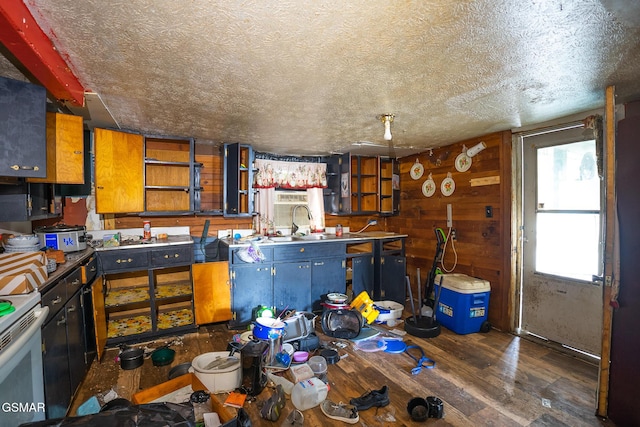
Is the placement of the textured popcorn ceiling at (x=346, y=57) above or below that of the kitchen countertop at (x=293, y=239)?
above

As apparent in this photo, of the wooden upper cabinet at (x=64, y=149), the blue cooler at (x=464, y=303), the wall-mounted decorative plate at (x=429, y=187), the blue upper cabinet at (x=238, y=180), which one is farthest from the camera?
the wall-mounted decorative plate at (x=429, y=187)

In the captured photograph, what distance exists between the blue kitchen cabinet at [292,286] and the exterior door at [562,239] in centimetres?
230

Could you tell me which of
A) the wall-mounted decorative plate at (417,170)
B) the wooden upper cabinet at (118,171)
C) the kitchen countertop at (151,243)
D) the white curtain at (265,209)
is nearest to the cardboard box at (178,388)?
the kitchen countertop at (151,243)

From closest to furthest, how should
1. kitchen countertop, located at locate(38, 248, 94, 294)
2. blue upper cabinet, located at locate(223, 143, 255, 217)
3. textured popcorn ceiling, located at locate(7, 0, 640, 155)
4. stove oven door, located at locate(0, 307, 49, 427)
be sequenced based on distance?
stove oven door, located at locate(0, 307, 49, 427)
textured popcorn ceiling, located at locate(7, 0, 640, 155)
kitchen countertop, located at locate(38, 248, 94, 294)
blue upper cabinet, located at locate(223, 143, 255, 217)

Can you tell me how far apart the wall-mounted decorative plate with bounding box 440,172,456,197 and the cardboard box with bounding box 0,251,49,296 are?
3.83m

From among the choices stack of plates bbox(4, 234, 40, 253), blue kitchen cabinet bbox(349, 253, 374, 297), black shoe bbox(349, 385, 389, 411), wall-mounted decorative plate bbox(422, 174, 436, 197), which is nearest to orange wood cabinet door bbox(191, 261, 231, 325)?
stack of plates bbox(4, 234, 40, 253)

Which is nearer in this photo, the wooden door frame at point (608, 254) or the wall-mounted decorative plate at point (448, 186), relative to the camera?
the wooden door frame at point (608, 254)

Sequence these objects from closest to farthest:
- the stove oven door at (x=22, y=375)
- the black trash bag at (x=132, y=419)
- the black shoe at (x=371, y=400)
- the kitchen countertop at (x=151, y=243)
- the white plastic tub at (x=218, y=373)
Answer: the black trash bag at (x=132, y=419) → the stove oven door at (x=22, y=375) → the black shoe at (x=371, y=400) → the white plastic tub at (x=218, y=373) → the kitchen countertop at (x=151, y=243)

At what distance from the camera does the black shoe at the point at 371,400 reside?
1863mm

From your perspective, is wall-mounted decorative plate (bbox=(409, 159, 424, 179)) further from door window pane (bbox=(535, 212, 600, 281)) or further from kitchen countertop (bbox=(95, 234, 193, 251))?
kitchen countertop (bbox=(95, 234, 193, 251))

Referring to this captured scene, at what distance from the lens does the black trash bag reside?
81 cm

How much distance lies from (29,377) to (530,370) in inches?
126

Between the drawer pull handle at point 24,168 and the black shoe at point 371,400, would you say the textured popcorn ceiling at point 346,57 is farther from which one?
the black shoe at point 371,400

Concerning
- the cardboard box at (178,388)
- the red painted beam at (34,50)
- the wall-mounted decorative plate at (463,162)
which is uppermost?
the red painted beam at (34,50)
